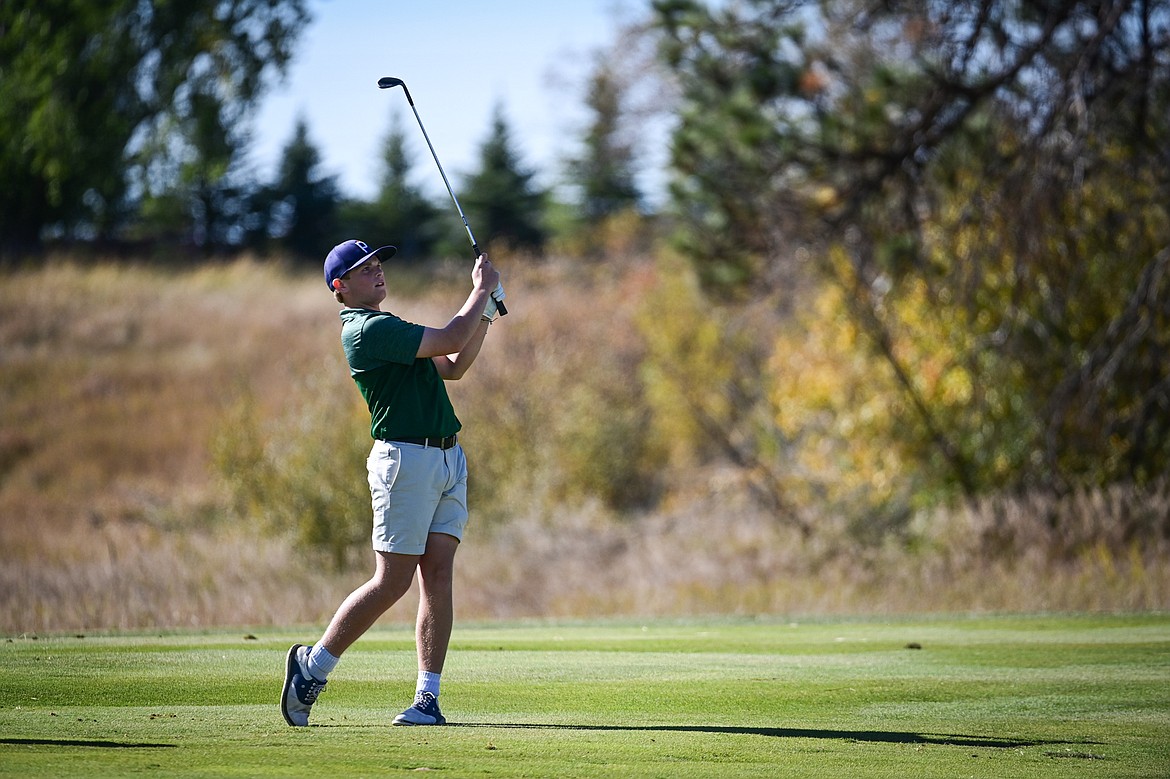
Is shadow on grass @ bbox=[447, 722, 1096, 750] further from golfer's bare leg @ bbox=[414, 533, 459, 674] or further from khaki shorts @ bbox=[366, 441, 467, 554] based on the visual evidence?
khaki shorts @ bbox=[366, 441, 467, 554]

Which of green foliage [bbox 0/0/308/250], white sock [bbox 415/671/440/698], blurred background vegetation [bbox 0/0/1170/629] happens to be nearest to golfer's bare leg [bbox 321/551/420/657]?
white sock [bbox 415/671/440/698]

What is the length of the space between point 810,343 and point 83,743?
17.8 meters

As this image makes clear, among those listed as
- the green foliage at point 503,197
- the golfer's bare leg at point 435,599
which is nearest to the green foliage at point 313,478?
the golfer's bare leg at point 435,599

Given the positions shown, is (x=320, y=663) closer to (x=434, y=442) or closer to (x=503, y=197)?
(x=434, y=442)

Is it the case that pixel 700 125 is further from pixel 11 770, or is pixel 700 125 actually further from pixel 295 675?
pixel 11 770

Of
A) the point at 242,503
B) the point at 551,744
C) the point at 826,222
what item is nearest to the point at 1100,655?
the point at 551,744

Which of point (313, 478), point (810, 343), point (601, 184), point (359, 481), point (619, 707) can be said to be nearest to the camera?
point (619, 707)

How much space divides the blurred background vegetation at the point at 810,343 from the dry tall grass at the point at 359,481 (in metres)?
0.10

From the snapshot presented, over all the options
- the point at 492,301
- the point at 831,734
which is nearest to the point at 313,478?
the point at 492,301

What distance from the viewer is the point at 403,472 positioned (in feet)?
19.0

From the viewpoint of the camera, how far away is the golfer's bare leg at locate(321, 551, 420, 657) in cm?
581

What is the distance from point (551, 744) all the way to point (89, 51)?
21.2m

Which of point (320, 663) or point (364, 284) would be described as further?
point (364, 284)

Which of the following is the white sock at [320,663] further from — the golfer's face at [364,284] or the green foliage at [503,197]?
the green foliage at [503,197]
